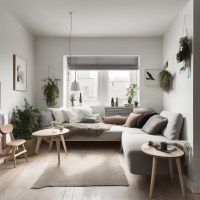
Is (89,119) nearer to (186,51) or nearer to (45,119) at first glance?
(45,119)

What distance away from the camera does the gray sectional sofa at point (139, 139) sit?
9.36ft

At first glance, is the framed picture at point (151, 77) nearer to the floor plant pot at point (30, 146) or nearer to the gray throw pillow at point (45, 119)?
the gray throw pillow at point (45, 119)

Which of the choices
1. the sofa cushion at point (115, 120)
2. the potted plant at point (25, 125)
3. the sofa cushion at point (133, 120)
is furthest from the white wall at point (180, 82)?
the potted plant at point (25, 125)

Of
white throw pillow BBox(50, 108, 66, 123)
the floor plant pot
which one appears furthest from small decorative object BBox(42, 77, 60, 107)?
the floor plant pot

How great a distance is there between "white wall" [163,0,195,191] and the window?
3.77 feet

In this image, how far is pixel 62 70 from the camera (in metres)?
5.41

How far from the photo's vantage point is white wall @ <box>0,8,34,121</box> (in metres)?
3.62

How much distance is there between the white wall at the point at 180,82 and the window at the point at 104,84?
3.77ft

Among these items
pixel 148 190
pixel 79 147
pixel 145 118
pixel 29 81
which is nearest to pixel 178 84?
pixel 145 118

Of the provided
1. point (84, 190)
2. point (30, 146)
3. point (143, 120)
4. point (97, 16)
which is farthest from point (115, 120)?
point (84, 190)

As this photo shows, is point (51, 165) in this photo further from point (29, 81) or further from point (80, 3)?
point (80, 3)

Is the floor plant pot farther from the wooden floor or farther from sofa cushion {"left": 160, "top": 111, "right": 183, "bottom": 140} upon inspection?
sofa cushion {"left": 160, "top": 111, "right": 183, "bottom": 140}

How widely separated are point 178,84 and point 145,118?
3.54 ft

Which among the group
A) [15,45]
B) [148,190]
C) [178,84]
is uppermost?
[15,45]
